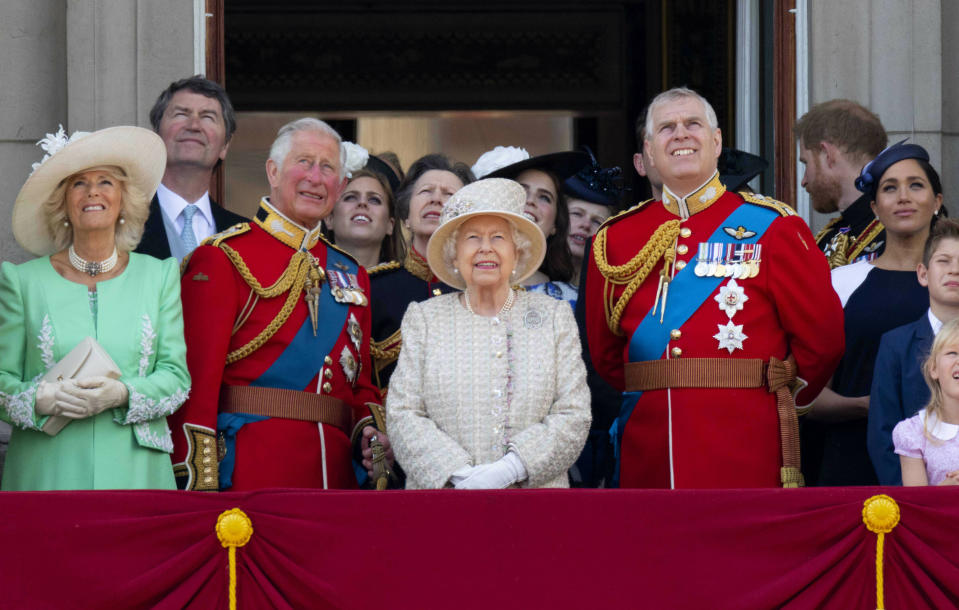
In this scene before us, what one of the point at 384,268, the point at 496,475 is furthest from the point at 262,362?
the point at 384,268

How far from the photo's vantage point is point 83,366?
4.23m

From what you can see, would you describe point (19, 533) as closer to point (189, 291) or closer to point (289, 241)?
point (189, 291)

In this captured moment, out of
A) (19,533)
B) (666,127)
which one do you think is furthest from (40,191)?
(666,127)

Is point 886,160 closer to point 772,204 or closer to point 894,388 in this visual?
point 772,204

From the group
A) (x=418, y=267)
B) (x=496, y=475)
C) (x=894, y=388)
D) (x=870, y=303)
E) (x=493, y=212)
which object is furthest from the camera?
(x=418, y=267)

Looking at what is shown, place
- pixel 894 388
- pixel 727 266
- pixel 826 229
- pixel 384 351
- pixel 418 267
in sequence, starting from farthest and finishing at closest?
1. pixel 826 229
2. pixel 418 267
3. pixel 384 351
4. pixel 727 266
5. pixel 894 388

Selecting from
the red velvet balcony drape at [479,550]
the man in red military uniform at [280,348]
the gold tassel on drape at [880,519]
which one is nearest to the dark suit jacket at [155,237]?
the man in red military uniform at [280,348]

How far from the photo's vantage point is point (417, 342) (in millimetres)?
4406

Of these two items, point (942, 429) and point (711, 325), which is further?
point (711, 325)

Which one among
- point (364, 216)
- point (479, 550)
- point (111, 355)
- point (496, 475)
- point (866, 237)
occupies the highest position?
point (364, 216)

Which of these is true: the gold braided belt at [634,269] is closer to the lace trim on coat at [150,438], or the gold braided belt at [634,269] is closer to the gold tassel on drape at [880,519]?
the gold tassel on drape at [880,519]

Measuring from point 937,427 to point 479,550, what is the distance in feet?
4.41

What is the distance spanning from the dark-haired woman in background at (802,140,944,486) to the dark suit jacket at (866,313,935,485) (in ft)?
1.16

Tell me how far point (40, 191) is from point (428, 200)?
154 cm
